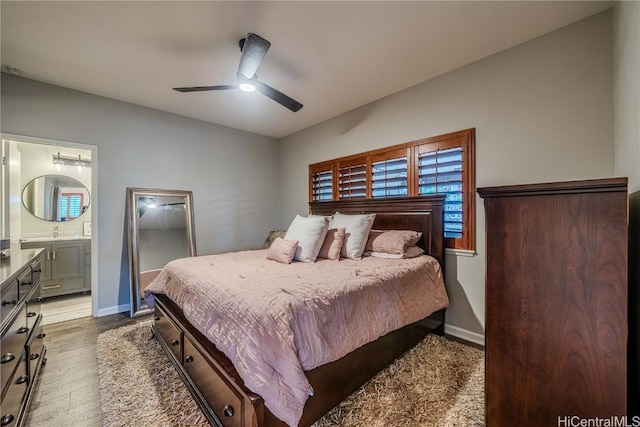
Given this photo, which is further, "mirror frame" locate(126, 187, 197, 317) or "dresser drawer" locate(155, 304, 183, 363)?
"mirror frame" locate(126, 187, 197, 317)

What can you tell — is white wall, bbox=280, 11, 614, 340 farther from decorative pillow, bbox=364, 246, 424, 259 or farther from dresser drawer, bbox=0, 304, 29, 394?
dresser drawer, bbox=0, 304, 29, 394

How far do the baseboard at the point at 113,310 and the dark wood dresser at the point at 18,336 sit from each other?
1359 millimetres

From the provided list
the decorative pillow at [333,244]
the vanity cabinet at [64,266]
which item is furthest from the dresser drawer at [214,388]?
the vanity cabinet at [64,266]

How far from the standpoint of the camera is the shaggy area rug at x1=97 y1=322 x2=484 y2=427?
1540 mm

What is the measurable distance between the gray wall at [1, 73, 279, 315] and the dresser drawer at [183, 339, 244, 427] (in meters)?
2.39

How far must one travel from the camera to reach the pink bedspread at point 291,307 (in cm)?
122

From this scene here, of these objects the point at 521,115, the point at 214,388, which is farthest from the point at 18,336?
the point at 521,115

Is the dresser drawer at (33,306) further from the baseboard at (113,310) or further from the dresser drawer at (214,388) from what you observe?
the baseboard at (113,310)

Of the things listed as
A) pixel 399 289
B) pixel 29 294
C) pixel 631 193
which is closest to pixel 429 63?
pixel 631 193

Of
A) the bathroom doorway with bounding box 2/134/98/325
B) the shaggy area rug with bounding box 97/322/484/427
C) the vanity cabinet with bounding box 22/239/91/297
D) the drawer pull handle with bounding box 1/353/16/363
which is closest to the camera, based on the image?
the drawer pull handle with bounding box 1/353/16/363

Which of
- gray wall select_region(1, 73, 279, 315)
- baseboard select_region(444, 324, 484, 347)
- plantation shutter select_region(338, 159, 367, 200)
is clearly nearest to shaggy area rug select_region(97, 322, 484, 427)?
baseboard select_region(444, 324, 484, 347)

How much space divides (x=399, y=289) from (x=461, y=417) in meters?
0.81

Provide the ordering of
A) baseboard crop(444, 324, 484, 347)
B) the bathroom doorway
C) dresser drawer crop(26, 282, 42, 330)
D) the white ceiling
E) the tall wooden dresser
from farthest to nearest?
the bathroom doorway → baseboard crop(444, 324, 484, 347) → the white ceiling → dresser drawer crop(26, 282, 42, 330) → the tall wooden dresser

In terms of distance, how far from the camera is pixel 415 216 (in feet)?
9.37
